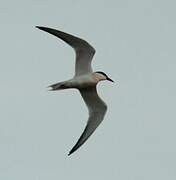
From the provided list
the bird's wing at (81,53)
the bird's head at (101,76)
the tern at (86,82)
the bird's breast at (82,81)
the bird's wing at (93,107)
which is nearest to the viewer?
the bird's wing at (81,53)

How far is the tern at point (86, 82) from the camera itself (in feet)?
65.3

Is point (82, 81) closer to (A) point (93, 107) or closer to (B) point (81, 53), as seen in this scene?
(B) point (81, 53)

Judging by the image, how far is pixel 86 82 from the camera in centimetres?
2020

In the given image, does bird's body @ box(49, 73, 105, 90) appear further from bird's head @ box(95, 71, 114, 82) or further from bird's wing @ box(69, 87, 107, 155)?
bird's wing @ box(69, 87, 107, 155)

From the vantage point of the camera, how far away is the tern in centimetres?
1989

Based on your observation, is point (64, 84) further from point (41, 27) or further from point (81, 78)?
point (41, 27)

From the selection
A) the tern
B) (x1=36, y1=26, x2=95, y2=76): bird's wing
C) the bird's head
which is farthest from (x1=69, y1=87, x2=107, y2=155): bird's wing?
(x1=36, y1=26, x2=95, y2=76): bird's wing

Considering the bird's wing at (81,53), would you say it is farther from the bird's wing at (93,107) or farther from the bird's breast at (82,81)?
the bird's wing at (93,107)

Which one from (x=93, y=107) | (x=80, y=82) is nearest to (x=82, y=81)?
(x=80, y=82)

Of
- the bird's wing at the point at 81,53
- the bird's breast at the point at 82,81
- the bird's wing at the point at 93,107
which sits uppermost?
the bird's wing at the point at 81,53

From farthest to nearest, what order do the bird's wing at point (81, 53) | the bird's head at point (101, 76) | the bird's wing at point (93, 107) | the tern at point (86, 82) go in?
the bird's wing at point (93, 107) → the bird's head at point (101, 76) → the tern at point (86, 82) → the bird's wing at point (81, 53)

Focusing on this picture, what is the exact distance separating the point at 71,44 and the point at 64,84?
1032 mm

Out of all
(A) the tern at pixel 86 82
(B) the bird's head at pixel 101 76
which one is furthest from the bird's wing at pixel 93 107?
(B) the bird's head at pixel 101 76

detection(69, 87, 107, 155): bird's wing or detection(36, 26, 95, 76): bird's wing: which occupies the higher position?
detection(36, 26, 95, 76): bird's wing
